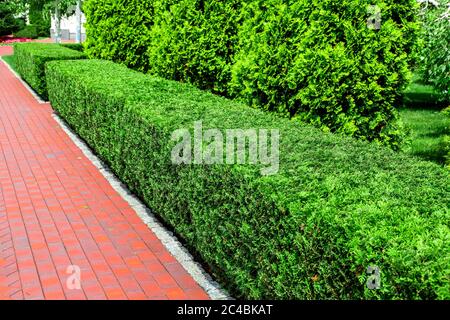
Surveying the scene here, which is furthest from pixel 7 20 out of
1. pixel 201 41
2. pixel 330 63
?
pixel 330 63

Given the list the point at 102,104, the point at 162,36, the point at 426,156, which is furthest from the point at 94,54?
the point at 426,156

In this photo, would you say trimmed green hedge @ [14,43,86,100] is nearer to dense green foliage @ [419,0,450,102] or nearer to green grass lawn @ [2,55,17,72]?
green grass lawn @ [2,55,17,72]

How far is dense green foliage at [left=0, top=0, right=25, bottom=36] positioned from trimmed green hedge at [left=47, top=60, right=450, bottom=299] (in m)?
41.1

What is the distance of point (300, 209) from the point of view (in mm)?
3686

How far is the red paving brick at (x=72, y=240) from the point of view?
523cm

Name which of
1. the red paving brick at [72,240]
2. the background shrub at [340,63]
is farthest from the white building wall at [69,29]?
the background shrub at [340,63]

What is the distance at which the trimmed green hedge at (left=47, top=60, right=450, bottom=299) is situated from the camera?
3.04 metres

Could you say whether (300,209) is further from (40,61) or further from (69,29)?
(69,29)

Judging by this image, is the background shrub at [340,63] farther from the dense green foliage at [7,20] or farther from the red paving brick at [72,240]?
the dense green foliage at [7,20]

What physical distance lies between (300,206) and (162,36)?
8.33 meters

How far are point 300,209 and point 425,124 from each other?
35.8ft

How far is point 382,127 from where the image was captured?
24.3ft

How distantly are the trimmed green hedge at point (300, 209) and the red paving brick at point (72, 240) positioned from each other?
0.42 meters

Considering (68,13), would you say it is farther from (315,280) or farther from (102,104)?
(315,280)
